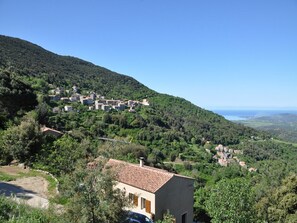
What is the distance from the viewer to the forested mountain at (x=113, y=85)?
3691 inches

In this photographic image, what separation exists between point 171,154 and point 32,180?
1866 inches

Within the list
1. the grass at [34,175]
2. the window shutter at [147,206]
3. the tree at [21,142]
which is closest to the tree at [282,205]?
the window shutter at [147,206]

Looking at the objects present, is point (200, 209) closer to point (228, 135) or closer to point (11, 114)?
point (11, 114)

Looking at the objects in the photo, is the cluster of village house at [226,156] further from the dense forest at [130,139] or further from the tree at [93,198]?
the tree at [93,198]

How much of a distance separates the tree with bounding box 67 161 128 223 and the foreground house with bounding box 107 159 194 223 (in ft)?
18.0

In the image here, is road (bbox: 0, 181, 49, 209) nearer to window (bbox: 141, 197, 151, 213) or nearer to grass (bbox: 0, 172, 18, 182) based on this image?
grass (bbox: 0, 172, 18, 182)

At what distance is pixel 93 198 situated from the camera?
12180 mm

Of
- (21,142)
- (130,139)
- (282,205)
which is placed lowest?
(282,205)

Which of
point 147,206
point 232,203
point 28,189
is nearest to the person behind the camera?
point 232,203

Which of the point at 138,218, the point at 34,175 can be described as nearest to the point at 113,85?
the point at 34,175

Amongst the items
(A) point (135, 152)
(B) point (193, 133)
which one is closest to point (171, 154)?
(A) point (135, 152)

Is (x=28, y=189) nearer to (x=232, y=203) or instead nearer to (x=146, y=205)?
(x=146, y=205)

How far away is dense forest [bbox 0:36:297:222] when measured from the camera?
2035 centimetres

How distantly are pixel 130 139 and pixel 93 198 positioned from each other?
49.9 meters
